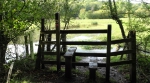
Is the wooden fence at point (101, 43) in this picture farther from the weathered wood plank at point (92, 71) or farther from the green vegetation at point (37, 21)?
the green vegetation at point (37, 21)

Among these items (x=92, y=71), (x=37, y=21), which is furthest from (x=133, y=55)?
(x=37, y=21)

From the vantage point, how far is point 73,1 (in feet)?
44.1

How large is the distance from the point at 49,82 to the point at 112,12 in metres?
6.88

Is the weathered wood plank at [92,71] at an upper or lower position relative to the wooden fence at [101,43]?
lower

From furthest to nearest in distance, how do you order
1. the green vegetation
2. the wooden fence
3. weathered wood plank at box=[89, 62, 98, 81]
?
the wooden fence → weathered wood plank at box=[89, 62, 98, 81] → the green vegetation

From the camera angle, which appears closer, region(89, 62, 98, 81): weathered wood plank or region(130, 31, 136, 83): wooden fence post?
region(89, 62, 98, 81): weathered wood plank

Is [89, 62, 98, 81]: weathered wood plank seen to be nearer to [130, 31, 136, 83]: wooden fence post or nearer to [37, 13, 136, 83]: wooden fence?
[37, 13, 136, 83]: wooden fence

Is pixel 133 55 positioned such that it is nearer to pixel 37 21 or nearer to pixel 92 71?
pixel 92 71

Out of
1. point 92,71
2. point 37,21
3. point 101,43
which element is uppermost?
point 37,21

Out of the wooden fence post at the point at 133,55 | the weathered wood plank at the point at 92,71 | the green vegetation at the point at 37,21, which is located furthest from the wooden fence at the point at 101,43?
the green vegetation at the point at 37,21

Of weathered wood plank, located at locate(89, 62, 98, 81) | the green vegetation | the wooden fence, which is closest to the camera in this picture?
the green vegetation

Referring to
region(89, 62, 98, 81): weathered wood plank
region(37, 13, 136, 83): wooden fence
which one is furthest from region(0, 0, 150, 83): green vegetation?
region(89, 62, 98, 81): weathered wood plank

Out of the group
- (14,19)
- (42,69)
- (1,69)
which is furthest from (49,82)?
(14,19)

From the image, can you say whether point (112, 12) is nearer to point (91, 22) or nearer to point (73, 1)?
point (73, 1)
